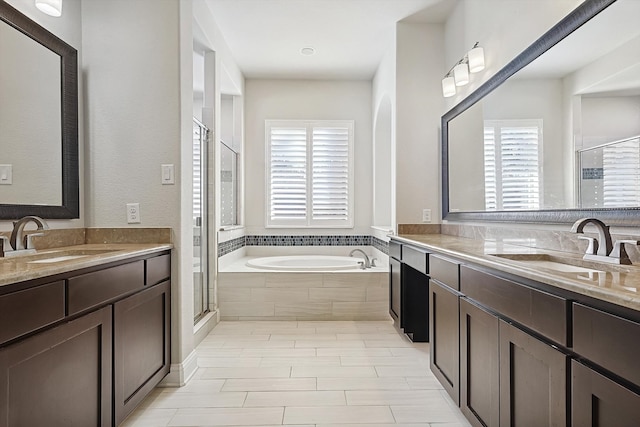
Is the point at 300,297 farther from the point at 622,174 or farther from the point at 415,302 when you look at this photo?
the point at 622,174

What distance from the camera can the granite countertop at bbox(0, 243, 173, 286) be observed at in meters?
1.25

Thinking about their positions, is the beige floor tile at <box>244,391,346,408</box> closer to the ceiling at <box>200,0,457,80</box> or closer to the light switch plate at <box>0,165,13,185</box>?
the light switch plate at <box>0,165,13,185</box>

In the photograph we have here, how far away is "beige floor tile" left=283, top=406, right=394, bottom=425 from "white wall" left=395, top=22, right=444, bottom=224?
1.79m

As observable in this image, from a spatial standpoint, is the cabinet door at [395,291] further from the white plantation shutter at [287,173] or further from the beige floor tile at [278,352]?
the white plantation shutter at [287,173]

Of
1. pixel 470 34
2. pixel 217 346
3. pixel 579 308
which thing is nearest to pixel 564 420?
pixel 579 308

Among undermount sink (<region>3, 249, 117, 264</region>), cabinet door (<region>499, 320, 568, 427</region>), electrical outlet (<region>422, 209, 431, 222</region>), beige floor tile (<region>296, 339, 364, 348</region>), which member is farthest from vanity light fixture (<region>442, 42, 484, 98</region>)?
undermount sink (<region>3, 249, 117, 264</region>)

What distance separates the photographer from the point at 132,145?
7.93 ft

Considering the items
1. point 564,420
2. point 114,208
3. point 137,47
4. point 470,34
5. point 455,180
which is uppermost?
point 470,34

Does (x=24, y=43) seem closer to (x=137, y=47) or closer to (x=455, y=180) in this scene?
(x=137, y=47)

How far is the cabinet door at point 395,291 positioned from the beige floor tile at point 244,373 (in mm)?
1067

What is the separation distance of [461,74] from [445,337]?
194 cm

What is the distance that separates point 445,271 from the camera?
204 cm

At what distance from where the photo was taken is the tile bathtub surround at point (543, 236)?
59.7 inches

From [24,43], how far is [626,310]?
2616mm
